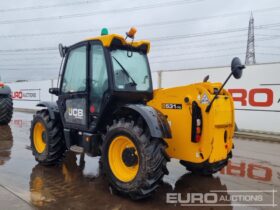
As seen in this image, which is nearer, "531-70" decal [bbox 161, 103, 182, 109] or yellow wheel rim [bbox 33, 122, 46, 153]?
"531-70" decal [bbox 161, 103, 182, 109]

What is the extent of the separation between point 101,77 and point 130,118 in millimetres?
943

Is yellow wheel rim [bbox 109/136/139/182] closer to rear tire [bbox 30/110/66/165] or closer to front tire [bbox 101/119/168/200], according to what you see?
front tire [bbox 101/119/168/200]

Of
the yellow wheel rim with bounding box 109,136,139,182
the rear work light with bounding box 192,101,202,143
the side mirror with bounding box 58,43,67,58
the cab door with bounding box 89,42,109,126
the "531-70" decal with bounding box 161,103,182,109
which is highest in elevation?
the side mirror with bounding box 58,43,67,58

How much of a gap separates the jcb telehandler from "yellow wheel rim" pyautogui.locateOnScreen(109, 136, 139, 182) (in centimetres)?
1

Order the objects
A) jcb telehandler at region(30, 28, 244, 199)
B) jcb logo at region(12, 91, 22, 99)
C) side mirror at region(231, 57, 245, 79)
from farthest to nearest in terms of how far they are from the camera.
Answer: jcb logo at region(12, 91, 22, 99) → jcb telehandler at region(30, 28, 244, 199) → side mirror at region(231, 57, 245, 79)

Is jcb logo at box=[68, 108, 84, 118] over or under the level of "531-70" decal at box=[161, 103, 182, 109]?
under

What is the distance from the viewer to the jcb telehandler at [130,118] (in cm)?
441

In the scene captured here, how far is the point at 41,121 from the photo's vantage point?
6410 mm

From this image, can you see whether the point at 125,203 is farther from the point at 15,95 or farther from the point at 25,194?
the point at 15,95

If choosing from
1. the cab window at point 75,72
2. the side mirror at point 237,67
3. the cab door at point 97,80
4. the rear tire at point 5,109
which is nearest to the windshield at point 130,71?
the cab door at point 97,80

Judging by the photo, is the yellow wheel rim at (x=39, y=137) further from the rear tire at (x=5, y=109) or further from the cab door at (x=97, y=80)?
the rear tire at (x=5, y=109)

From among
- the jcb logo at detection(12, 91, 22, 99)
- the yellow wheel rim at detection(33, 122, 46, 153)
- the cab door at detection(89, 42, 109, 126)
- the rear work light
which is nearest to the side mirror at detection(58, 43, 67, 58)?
the cab door at detection(89, 42, 109, 126)

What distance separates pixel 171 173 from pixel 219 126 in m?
1.63

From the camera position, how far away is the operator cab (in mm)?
5109
